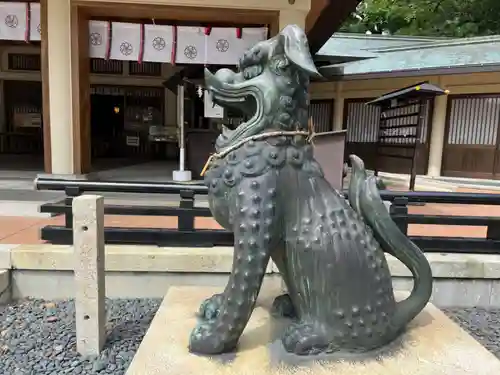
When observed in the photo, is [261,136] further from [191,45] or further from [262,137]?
[191,45]

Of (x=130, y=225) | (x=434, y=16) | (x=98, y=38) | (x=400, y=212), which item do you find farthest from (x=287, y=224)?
(x=434, y=16)

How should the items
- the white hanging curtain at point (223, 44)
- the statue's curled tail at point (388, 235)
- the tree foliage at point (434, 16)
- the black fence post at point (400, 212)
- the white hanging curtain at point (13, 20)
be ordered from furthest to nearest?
1. the tree foliage at point (434, 16)
2. the white hanging curtain at point (223, 44)
3. the white hanging curtain at point (13, 20)
4. the black fence post at point (400, 212)
5. the statue's curled tail at point (388, 235)

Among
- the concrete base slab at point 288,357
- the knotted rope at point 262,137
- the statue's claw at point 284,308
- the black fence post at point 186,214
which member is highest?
the knotted rope at point 262,137

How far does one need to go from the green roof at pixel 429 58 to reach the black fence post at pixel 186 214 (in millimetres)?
6748

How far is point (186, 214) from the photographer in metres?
3.46

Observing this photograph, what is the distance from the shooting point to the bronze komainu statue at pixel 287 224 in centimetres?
156

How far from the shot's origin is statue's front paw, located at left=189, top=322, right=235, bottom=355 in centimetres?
164

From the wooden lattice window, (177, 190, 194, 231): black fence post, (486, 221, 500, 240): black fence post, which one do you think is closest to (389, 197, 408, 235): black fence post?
(486, 221, 500, 240): black fence post

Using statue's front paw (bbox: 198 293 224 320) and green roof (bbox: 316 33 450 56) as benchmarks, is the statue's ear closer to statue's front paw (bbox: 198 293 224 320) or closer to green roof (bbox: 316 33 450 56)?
statue's front paw (bbox: 198 293 224 320)

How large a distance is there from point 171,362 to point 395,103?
805 cm

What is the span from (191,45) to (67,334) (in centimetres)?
602

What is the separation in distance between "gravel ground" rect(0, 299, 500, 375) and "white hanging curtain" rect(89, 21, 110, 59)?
5.65 metres

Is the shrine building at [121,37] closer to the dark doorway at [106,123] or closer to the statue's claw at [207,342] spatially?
the statue's claw at [207,342]

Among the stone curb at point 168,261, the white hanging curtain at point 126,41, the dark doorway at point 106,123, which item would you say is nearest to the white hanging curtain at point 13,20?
the white hanging curtain at point 126,41
